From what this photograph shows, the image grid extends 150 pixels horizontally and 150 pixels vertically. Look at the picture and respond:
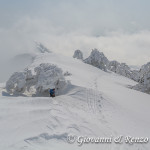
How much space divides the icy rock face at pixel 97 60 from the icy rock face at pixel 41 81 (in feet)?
74.1

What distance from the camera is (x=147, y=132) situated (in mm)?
7902

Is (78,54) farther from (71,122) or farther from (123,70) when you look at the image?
(71,122)

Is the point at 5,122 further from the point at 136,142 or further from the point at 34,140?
the point at 136,142

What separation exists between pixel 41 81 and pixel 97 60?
2409 centimetres

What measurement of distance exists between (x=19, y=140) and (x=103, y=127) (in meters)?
3.70

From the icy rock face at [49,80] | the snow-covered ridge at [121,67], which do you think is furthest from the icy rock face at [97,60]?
the icy rock face at [49,80]

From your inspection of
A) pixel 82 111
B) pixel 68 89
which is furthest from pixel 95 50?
pixel 82 111

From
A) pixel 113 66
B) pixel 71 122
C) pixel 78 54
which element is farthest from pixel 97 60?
pixel 71 122

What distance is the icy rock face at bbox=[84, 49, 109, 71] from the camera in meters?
36.1

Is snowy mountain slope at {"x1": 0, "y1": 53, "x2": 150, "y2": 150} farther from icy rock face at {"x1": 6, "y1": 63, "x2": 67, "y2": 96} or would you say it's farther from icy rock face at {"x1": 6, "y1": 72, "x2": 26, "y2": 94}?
icy rock face at {"x1": 6, "y1": 72, "x2": 26, "y2": 94}

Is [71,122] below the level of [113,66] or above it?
below

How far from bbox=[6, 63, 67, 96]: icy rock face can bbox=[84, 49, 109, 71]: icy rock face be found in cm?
2259

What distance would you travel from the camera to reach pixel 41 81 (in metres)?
13.7

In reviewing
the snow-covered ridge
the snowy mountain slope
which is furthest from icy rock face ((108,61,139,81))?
the snowy mountain slope
